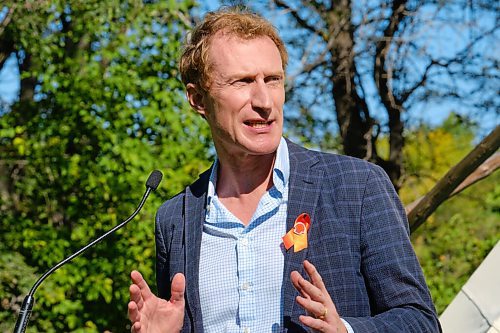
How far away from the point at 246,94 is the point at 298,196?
0.32 metres

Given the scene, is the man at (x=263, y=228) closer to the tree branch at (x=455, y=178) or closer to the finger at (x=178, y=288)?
the finger at (x=178, y=288)

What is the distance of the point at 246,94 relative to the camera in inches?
96.2

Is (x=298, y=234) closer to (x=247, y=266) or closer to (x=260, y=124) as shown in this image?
(x=247, y=266)

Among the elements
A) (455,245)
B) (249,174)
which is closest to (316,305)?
(249,174)

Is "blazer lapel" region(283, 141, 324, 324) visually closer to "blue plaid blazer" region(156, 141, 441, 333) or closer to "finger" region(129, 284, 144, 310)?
"blue plaid blazer" region(156, 141, 441, 333)

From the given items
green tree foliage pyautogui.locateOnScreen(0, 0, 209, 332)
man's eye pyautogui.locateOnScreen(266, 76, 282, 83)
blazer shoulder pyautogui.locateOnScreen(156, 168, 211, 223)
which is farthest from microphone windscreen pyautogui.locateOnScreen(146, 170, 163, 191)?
green tree foliage pyautogui.locateOnScreen(0, 0, 209, 332)

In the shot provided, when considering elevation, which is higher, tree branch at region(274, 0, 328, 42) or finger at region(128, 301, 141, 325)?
tree branch at region(274, 0, 328, 42)

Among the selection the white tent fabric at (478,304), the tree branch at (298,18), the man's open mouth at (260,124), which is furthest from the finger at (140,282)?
the tree branch at (298,18)

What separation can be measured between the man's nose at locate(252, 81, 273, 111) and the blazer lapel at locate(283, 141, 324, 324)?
0.64ft

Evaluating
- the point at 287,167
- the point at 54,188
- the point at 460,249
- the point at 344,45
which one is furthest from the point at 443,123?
the point at 287,167

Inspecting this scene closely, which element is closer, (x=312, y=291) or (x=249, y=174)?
(x=312, y=291)

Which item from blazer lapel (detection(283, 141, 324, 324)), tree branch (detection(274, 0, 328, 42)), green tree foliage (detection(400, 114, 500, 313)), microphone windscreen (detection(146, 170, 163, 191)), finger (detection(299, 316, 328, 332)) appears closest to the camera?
finger (detection(299, 316, 328, 332))

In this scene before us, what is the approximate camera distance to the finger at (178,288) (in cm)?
238

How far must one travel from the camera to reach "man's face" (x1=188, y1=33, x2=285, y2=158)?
2.42 meters
